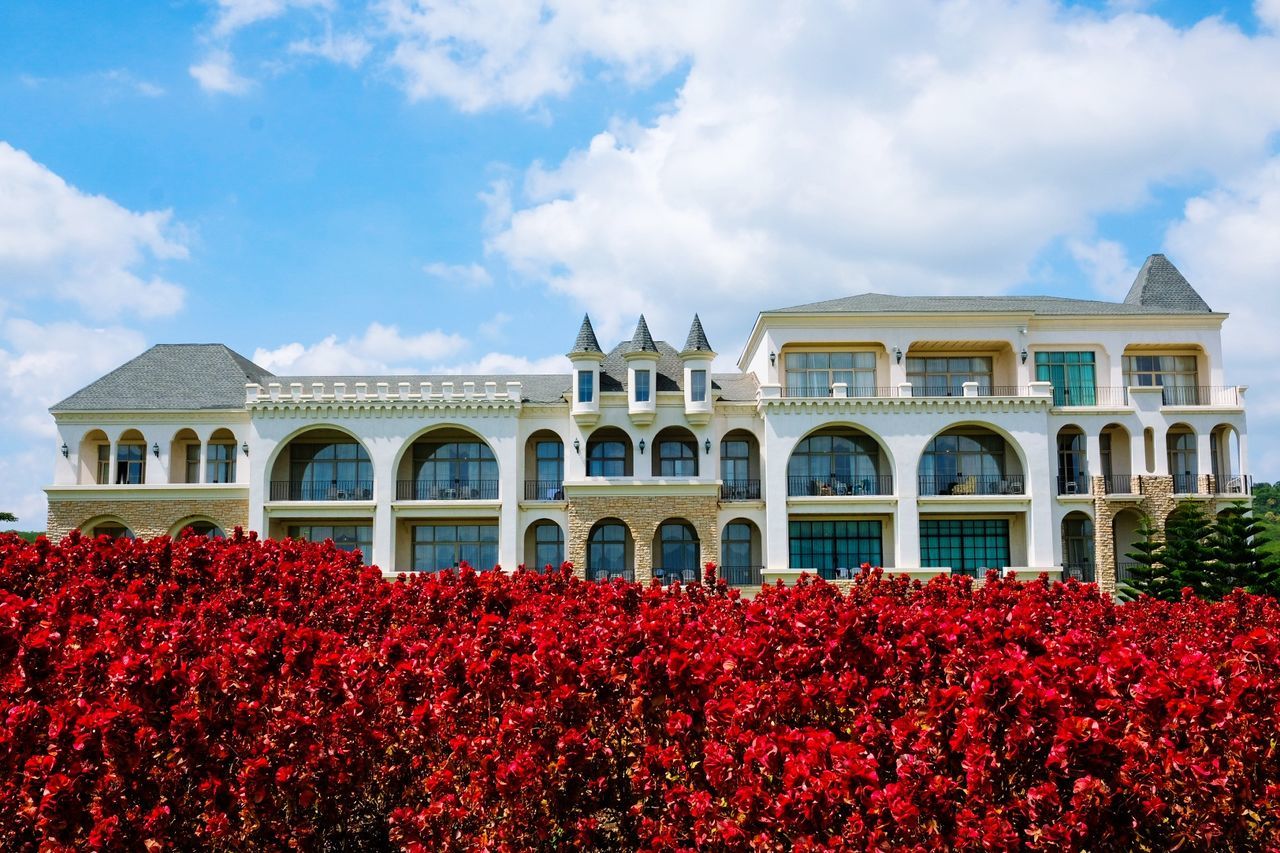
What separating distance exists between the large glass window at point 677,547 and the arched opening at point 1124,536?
15.3 meters

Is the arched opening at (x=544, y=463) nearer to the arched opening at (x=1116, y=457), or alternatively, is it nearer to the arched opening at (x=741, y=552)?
the arched opening at (x=741, y=552)

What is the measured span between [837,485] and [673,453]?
616cm

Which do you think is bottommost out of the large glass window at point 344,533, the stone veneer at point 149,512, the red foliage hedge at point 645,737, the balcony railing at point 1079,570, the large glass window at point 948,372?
the balcony railing at point 1079,570

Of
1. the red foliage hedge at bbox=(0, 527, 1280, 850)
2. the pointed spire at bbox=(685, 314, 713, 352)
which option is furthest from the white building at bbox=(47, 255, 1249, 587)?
the red foliage hedge at bbox=(0, 527, 1280, 850)

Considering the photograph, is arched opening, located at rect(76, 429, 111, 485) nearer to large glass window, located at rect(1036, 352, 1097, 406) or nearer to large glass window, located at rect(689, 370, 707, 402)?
large glass window, located at rect(689, 370, 707, 402)

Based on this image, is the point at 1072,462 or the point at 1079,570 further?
the point at 1072,462

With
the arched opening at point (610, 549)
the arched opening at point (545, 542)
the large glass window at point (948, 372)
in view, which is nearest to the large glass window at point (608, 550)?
the arched opening at point (610, 549)

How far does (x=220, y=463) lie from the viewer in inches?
1422

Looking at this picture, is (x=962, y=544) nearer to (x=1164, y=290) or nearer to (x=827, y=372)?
(x=827, y=372)

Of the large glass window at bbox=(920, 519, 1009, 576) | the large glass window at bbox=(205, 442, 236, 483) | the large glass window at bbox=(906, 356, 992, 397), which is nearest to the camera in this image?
the large glass window at bbox=(920, 519, 1009, 576)

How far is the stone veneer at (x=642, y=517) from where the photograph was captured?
32375 millimetres

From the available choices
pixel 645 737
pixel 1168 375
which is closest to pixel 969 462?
pixel 1168 375

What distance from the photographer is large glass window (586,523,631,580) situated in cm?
3366

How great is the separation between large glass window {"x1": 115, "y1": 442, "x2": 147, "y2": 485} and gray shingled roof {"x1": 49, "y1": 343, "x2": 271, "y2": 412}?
167 centimetres
